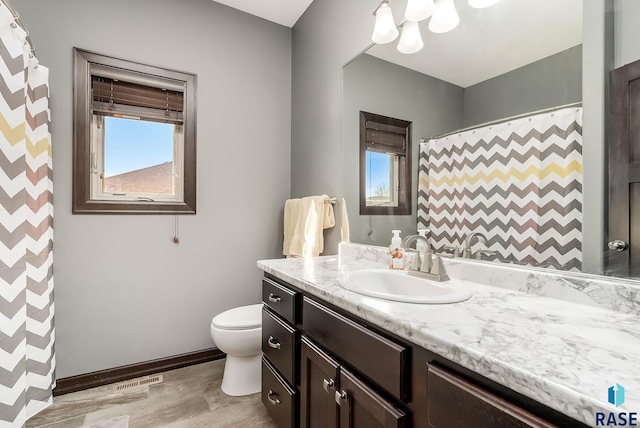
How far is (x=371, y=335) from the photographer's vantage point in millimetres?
792

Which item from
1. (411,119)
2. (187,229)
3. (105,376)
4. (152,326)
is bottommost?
(105,376)

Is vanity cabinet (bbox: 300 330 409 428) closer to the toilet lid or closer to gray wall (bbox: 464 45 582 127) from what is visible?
the toilet lid

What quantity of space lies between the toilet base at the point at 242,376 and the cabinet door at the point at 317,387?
743 millimetres

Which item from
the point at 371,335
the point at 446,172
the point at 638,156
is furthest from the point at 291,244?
the point at 638,156

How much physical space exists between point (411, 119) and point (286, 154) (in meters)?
1.31

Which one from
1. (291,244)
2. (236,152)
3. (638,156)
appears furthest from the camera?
(236,152)

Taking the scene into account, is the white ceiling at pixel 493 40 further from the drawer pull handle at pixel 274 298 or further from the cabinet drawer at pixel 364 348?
the drawer pull handle at pixel 274 298

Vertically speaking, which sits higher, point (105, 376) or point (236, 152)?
point (236, 152)

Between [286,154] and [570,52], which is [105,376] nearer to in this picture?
[286,154]

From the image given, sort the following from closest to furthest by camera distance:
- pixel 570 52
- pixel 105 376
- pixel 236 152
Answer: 1. pixel 570 52
2. pixel 105 376
3. pixel 236 152

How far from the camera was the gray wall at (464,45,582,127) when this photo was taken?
0.88m

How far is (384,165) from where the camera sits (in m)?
1.53

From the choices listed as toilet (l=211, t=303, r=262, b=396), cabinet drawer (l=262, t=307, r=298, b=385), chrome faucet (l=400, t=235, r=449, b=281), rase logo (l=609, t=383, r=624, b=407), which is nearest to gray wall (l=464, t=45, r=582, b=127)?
chrome faucet (l=400, t=235, r=449, b=281)

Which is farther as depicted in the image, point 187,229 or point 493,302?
point 187,229
